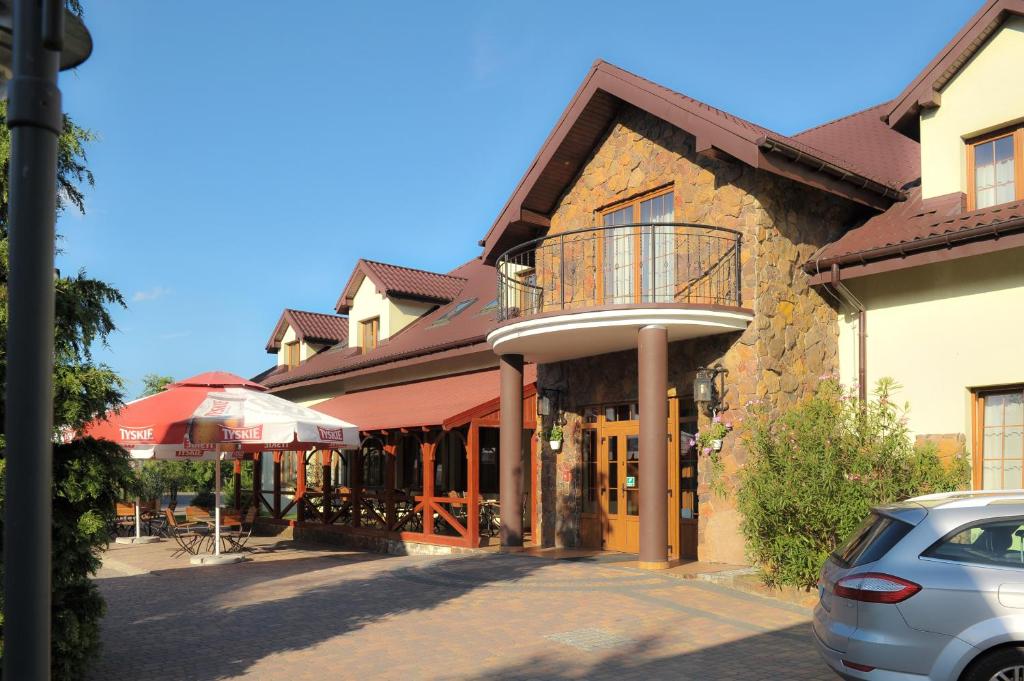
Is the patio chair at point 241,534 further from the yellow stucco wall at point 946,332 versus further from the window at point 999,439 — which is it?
the window at point 999,439

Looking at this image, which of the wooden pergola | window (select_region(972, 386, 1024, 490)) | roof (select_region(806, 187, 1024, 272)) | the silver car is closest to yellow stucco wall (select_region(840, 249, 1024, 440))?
window (select_region(972, 386, 1024, 490))

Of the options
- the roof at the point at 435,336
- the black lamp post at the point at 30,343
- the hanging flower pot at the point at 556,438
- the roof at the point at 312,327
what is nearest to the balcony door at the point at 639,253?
the hanging flower pot at the point at 556,438

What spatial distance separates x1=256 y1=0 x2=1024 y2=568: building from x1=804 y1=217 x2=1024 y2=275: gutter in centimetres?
3

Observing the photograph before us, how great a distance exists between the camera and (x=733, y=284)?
44.8 ft

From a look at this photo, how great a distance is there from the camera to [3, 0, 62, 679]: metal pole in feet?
9.41

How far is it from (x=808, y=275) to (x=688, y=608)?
234 inches

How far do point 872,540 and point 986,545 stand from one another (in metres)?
0.68

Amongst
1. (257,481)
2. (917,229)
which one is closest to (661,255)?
(917,229)

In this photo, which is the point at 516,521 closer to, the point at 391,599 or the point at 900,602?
the point at 391,599

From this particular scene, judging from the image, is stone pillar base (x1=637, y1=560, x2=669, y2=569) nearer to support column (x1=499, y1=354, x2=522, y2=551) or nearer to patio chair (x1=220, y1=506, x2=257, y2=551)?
support column (x1=499, y1=354, x2=522, y2=551)

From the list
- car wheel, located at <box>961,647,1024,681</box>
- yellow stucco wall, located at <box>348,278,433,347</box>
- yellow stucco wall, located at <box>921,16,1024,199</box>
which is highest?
yellow stucco wall, located at <box>921,16,1024,199</box>

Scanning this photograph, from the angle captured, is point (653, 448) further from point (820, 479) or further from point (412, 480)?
point (412, 480)

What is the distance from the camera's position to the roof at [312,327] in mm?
29469

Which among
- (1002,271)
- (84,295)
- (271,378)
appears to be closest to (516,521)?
(1002,271)
